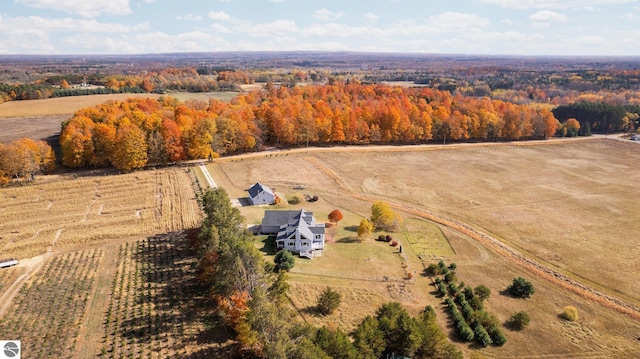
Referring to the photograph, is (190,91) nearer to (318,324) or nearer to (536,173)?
(536,173)

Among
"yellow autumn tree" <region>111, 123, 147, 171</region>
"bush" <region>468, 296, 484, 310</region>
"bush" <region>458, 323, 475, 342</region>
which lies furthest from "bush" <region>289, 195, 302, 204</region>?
"bush" <region>458, 323, 475, 342</region>

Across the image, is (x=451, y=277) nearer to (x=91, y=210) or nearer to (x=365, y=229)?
(x=365, y=229)

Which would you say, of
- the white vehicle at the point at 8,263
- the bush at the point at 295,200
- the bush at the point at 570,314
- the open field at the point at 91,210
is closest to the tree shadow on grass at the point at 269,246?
the open field at the point at 91,210

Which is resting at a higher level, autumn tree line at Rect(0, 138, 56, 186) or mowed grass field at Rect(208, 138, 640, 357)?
autumn tree line at Rect(0, 138, 56, 186)

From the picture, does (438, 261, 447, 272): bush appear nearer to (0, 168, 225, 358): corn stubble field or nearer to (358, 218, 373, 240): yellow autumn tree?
(358, 218, 373, 240): yellow autumn tree

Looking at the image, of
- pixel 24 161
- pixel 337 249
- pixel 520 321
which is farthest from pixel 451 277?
pixel 24 161

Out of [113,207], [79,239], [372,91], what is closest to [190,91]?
[372,91]
